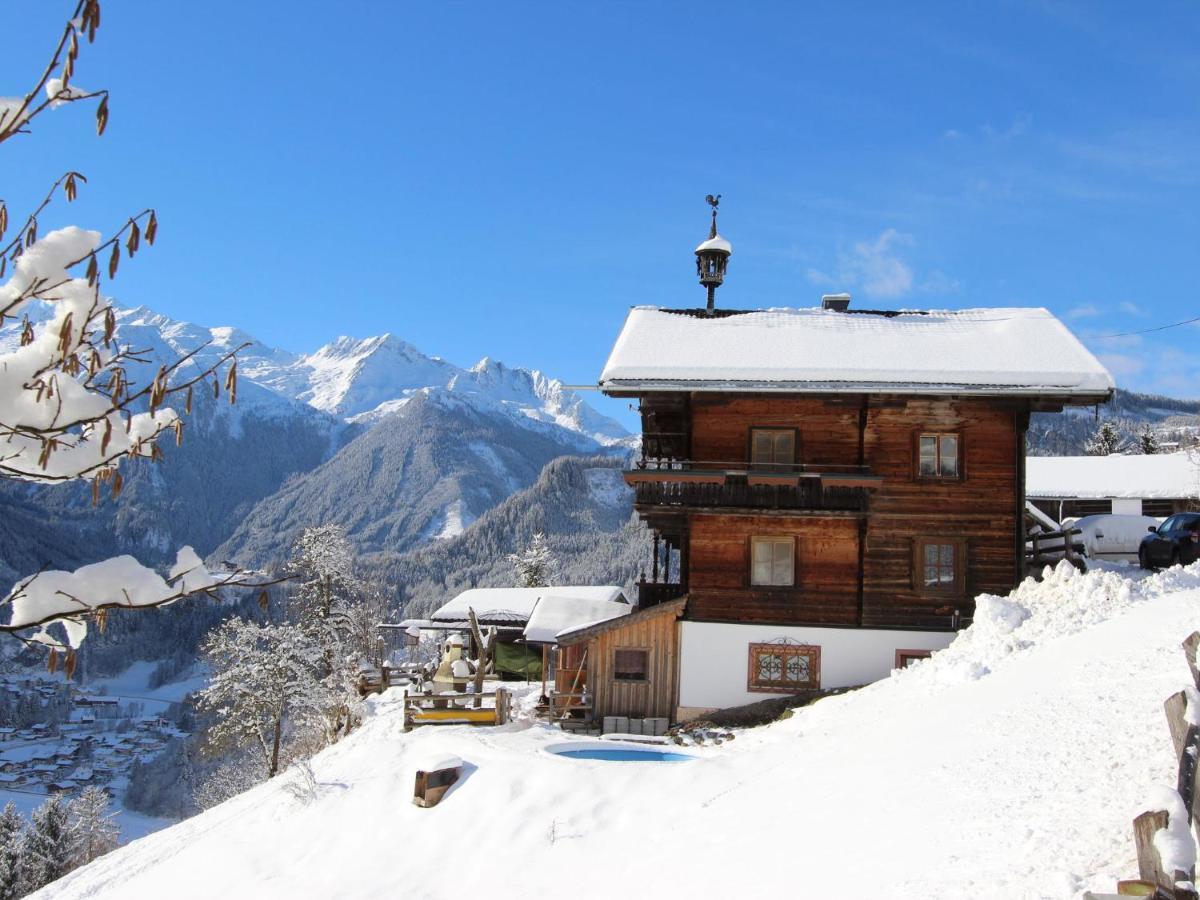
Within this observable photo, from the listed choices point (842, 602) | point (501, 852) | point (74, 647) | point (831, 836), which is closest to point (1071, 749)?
point (831, 836)

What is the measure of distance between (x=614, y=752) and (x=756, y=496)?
25.4ft

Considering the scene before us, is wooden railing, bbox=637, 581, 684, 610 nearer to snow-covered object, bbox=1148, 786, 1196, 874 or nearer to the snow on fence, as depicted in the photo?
the snow on fence

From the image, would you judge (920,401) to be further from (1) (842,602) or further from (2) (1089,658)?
(2) (1089,658)

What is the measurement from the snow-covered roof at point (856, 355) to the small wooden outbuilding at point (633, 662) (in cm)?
647

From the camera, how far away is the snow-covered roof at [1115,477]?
159ft

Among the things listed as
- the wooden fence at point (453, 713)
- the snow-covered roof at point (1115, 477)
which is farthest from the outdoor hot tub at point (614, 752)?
the snow-covered roof at point (1115, 477)

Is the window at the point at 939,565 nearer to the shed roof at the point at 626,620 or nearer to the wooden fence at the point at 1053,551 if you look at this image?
the wooden fence at the point at 1053,551

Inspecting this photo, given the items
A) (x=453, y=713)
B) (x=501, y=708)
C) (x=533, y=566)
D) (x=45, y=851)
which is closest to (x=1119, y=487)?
(x=533, y=566)

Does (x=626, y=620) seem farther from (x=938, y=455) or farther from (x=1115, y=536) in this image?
(x=1115, y=536)

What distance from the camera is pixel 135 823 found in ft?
302

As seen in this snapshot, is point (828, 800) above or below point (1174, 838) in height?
below

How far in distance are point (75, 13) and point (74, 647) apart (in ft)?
9.38

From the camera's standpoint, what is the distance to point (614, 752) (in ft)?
71.2

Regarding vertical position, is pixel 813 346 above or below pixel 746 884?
above
